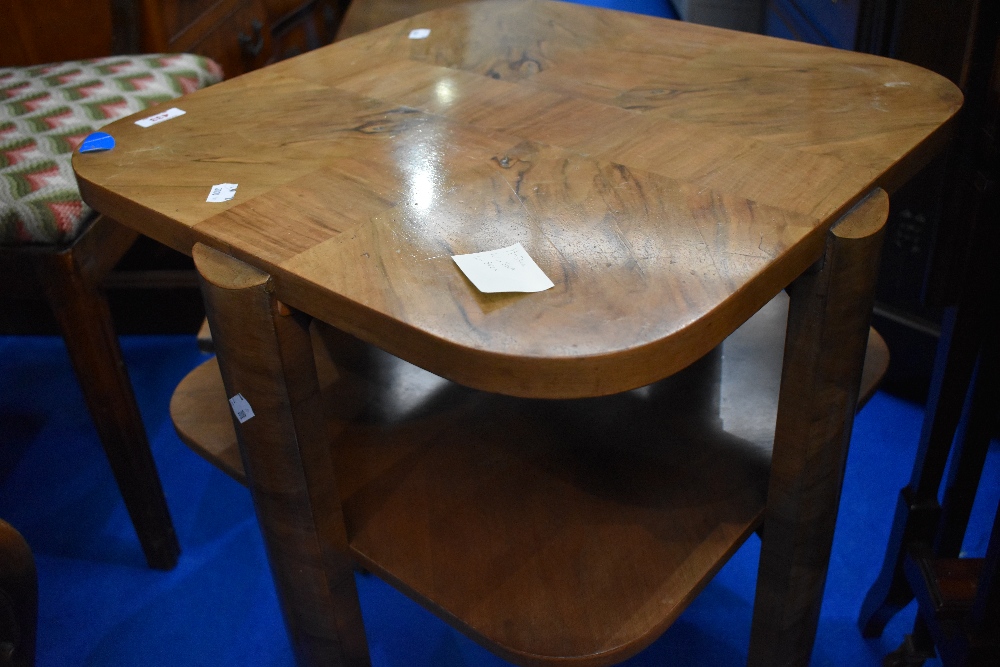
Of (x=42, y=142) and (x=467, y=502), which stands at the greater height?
(x=42, y=142)

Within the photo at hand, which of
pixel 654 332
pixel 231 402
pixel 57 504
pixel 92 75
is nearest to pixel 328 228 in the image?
pixel 231 402

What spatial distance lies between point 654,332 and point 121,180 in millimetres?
550

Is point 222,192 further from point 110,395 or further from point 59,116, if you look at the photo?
point 59,116

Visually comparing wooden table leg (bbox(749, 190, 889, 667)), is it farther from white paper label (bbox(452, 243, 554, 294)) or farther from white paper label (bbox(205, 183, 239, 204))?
white paper label (bbox(205, 183, 239, 204))

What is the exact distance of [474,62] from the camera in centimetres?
109

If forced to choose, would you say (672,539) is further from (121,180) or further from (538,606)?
(121,180)

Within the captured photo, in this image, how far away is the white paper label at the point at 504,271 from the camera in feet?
2.05

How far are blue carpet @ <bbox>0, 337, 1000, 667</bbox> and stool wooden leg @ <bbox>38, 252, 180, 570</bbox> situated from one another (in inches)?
3.3

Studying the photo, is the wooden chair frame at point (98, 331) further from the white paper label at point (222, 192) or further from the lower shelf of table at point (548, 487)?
the white paper label at point (222, 192)

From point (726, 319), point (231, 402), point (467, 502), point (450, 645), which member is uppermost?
point (726, 319)

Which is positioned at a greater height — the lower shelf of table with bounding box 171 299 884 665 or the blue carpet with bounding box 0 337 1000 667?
the lower shelf of table with bounding box 171 299 884 665

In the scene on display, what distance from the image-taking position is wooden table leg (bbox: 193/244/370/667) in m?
0.70

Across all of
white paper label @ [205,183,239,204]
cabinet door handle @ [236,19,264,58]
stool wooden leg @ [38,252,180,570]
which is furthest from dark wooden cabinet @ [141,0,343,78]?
white paper label @ [205,183,239,204]

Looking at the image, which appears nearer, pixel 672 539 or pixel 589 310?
pixel 589 310
